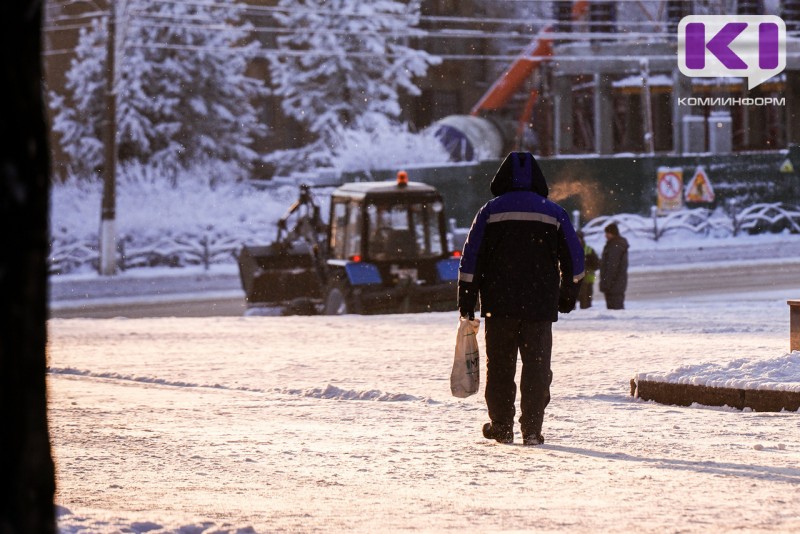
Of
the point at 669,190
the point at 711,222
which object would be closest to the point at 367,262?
the point at 711,222

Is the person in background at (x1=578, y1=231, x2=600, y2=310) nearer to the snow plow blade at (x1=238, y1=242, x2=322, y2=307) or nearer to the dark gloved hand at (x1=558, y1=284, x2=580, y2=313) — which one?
the snow plow blade at (x1=238, y1=242, x2=322, y2=307)

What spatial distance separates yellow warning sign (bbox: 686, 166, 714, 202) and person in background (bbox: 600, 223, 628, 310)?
848 inches

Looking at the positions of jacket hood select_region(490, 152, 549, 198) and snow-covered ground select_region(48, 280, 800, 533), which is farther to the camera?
jacket hood select_region(490, 152, 549, 198)

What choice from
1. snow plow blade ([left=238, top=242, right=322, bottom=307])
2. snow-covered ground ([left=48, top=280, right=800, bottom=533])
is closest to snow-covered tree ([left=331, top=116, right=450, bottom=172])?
snow plow blade ([left=238, top=242, right=322, bottom=307])

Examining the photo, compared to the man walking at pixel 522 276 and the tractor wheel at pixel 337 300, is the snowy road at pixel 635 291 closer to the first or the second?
the tractor wheel at pixel 337 300

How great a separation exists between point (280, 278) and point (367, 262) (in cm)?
232

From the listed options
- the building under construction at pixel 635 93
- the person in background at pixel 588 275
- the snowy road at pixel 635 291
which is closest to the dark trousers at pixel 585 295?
the person in background at pixel 588 275

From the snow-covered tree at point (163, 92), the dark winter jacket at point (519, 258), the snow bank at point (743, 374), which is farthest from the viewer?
the snow-covered tree at point (163, 92)

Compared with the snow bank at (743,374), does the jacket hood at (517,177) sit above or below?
above

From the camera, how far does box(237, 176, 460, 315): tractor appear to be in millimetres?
22281

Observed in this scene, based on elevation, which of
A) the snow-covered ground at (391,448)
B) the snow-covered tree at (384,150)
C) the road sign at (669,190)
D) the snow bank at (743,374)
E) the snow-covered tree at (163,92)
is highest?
the snow-covered tree at (163,92)

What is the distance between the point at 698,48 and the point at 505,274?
4161 cm

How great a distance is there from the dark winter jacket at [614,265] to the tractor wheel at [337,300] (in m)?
3.92

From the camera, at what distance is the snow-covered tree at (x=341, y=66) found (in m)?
49.1
